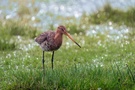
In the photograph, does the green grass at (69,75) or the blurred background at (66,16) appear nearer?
the green grass at (69,75)

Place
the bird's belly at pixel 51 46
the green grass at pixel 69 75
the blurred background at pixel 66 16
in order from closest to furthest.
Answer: the green grass at pixel 69 75
the bird's belly at pixel 51 46
the blurred background at pixel 66 16

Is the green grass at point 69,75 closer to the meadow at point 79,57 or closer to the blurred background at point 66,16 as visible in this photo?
the meadow at point 79,57

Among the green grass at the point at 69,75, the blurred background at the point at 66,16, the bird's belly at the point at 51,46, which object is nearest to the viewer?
the green grass at the point at 69,75

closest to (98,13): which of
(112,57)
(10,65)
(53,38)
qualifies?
(112,57)

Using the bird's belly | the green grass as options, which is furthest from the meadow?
the bird's belly

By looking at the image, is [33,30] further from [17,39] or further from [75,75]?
[75,75]

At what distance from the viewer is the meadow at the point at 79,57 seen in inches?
339

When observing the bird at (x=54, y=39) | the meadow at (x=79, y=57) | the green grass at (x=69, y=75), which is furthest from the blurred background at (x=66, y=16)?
the bird at (x=54, y=39)

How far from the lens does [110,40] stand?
1397cm

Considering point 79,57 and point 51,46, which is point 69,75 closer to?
point 51,46

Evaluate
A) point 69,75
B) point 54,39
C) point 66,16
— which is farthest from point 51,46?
point 66,16

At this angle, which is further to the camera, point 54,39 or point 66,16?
point 66,16

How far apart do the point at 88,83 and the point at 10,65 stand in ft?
9.89

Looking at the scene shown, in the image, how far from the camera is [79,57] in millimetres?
11852
